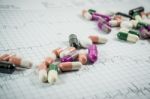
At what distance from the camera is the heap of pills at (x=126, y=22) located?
3.71ft

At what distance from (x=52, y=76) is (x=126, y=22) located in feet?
1.97

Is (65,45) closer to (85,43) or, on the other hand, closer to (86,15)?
(85,43)

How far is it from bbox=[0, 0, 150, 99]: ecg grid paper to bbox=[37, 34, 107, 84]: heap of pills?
0.07 feet

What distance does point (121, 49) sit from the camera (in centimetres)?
106

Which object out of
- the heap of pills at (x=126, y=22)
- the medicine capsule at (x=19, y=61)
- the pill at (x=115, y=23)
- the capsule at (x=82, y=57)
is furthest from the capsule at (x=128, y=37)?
the medicine capsule at (x=19, y=61)

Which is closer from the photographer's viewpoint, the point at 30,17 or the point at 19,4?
the point at 30,17

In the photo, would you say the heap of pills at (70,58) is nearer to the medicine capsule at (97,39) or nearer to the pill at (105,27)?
the medicine capsule at (97,39)

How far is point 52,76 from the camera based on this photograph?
0.81 metres

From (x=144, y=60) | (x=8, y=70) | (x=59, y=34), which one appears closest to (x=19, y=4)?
(x=59, y=34)

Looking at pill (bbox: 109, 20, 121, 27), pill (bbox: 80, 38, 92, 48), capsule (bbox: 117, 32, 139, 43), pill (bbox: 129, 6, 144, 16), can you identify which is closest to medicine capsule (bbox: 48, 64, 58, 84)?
pill (bbox: 80, 38, 92, 48)

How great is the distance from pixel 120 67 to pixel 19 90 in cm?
39

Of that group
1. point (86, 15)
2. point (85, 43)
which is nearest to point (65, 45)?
point (85, 43)

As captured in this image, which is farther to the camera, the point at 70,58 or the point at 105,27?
the point at 105,27

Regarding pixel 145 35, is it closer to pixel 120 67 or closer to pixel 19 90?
pixel 120 67
